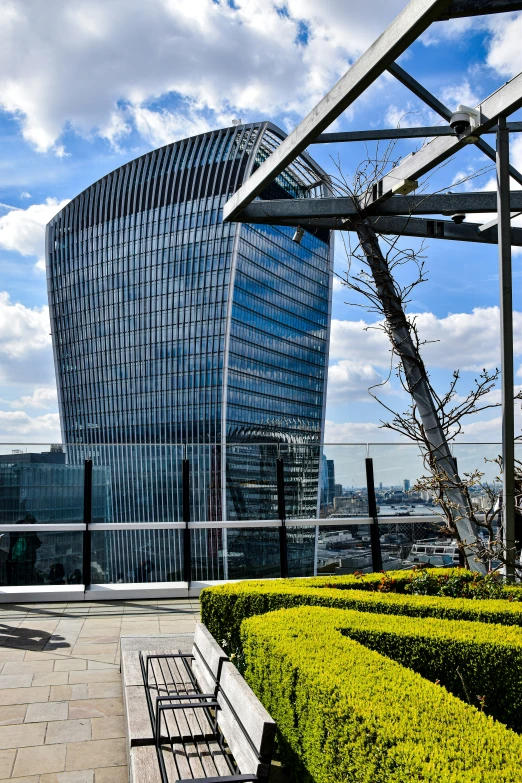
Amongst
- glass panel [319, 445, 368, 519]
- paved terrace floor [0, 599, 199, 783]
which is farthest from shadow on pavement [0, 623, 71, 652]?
glass panel [319, 445, 368, 519]

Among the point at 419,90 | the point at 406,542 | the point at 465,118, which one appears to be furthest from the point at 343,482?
the point at 419,90

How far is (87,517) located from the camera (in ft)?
33.1

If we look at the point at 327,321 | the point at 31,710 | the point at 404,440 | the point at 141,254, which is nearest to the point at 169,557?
the point at 404,440

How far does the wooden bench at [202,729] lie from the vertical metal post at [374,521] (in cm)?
641

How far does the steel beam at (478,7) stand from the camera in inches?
199

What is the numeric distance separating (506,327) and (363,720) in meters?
4.04

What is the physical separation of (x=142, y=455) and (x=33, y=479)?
186cm

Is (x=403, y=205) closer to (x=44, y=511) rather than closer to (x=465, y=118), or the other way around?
(x=465, y=118)

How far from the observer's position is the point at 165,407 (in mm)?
87250

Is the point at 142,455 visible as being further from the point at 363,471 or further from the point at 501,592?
the point at 501,592

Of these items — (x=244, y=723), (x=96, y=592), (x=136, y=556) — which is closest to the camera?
(x=244, y=723)

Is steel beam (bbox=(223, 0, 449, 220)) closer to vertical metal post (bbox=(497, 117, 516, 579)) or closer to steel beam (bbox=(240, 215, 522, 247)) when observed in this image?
steel beam (bbox=(240, 215, 522, 247))

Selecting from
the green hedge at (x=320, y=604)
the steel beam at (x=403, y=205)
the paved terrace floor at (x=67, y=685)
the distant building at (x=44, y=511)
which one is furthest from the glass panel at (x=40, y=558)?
the steel beam at (x=403, y=205)

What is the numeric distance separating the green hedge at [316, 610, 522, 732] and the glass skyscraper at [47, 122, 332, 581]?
222 ft
